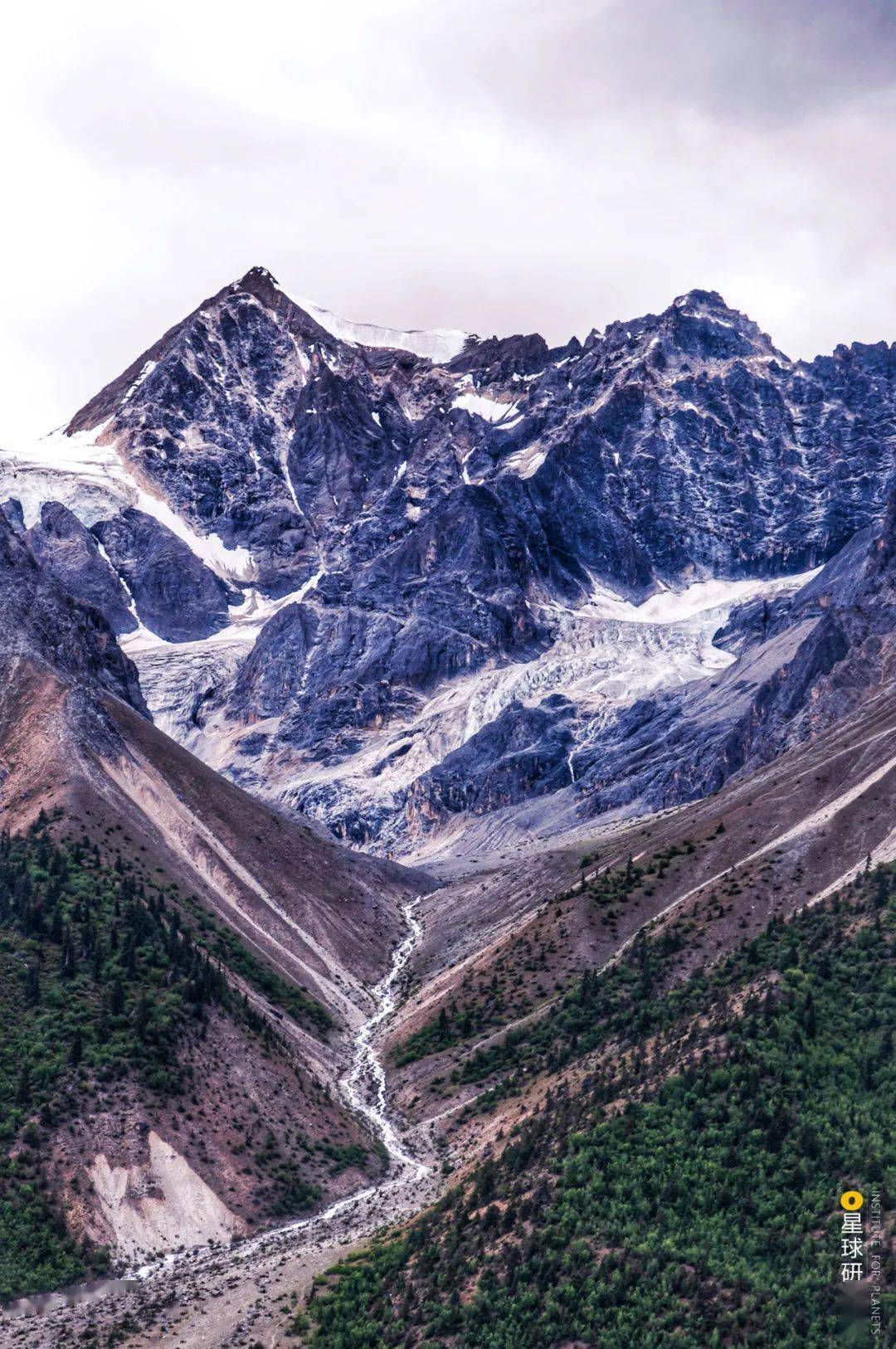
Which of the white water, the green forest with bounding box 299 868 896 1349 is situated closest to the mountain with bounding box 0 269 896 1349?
the green forest with bounding box 299 868 896 1349

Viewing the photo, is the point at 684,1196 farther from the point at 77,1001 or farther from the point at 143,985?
the point at 143,985

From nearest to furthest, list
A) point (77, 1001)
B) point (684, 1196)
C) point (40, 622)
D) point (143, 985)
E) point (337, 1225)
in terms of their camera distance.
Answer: point (684, 1196) → point (337, 1225) → point (77, 1001) → point (143, 985) → point (40, 622)

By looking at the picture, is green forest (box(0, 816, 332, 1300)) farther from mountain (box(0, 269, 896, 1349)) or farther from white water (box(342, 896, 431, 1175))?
white water (box(342, 896, 431, 1175))

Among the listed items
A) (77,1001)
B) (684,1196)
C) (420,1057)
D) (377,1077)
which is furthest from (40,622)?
(684,1196)

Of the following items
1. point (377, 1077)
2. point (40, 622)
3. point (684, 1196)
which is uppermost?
point (40, 622)

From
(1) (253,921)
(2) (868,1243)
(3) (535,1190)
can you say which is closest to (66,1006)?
(3) (535,1190)

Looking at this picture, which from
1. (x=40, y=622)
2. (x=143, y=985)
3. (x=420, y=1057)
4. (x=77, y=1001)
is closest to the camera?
(x=77, y=1001)

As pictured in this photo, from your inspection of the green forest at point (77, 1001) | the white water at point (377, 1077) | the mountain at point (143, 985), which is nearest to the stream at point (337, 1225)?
the white water at point (377, 1077)

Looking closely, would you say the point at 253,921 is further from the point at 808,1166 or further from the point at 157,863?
the point at 808,1166
